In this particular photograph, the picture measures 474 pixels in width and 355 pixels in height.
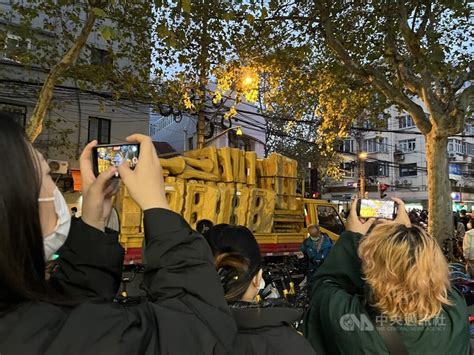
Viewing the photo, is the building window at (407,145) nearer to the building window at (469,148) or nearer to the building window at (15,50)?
the building window at (469,148)

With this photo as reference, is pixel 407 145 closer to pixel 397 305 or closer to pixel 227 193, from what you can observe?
pixel 227 193

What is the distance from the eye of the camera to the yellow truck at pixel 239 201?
23.5 feet

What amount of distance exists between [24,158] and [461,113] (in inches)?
419

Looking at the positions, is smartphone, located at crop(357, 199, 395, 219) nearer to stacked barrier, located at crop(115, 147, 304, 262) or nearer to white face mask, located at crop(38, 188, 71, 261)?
white face mask, located at crop(38, 188, 71, 261)

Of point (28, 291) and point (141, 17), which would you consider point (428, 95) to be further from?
point (28, 291)

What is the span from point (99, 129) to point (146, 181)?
17062 millimetres

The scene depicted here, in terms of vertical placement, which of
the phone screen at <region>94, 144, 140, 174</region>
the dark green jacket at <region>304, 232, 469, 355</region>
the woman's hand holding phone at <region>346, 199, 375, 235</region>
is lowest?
the dark green jacket at <region>304, 232, 469, 355</region>

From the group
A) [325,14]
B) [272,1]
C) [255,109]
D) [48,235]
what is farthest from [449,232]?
[255,109]

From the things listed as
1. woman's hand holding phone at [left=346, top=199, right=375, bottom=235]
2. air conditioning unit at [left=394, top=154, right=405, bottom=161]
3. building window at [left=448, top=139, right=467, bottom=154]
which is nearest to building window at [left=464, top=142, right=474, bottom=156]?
building window at [left=448, top=139, right=467, bottom=154]

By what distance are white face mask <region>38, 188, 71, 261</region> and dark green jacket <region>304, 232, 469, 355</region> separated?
1.21 m

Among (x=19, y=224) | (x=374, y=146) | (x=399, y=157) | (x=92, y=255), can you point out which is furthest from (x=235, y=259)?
(x=374, y=146)

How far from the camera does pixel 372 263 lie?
1.86 metres

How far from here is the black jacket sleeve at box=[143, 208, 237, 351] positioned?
990 millimetres

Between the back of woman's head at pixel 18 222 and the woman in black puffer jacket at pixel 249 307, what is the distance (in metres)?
0.53
